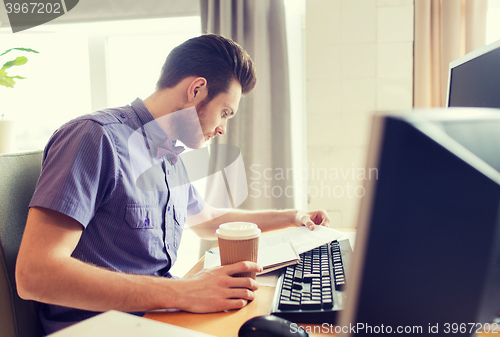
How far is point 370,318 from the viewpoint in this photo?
240mm

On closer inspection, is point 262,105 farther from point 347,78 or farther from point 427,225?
point 427,225

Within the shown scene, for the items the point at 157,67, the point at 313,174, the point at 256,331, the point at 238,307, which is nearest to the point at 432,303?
the point at 256,331

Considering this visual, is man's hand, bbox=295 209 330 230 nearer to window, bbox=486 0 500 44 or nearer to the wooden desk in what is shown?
the wooden desk

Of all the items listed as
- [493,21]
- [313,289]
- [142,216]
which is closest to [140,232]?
[142,216]

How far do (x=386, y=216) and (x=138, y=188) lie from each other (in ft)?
2.18

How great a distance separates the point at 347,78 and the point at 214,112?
1117 millimetres

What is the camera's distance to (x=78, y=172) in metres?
0.64

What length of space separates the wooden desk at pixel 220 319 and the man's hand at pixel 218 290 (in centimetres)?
1

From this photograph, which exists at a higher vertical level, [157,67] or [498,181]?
[157,67]

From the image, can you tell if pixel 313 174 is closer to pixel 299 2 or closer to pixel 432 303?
pixel 299 2

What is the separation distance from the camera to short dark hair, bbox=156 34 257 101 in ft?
3.12

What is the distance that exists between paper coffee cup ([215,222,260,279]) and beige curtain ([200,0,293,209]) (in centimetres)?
130

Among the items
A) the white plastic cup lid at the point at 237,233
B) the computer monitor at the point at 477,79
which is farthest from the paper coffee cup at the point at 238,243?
the computer monitor at the point at 477,79

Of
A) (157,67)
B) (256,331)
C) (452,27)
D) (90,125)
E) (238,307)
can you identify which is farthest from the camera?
(157,67)
